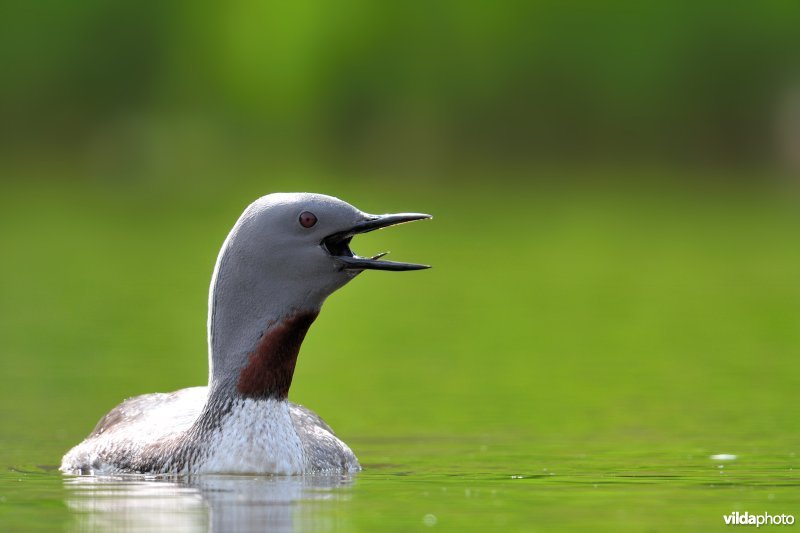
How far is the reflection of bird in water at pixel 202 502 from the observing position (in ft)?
27.6

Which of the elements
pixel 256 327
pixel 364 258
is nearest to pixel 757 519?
pixel 364 258

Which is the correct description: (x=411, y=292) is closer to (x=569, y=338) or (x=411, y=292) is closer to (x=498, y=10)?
(x=569, y=338)

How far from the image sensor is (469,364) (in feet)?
53.0

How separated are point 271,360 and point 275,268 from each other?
491 millimetres

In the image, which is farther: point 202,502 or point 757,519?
point 202,502

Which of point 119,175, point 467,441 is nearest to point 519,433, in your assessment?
point 467,441

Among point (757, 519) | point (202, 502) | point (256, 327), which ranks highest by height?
point (256, 327)

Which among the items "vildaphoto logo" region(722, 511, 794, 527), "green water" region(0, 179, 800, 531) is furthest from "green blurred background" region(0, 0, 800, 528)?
"vildaphoto logo" region(722, 511, 794, 527)

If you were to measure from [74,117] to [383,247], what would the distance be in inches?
907

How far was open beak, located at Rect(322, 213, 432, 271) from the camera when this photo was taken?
9.90m

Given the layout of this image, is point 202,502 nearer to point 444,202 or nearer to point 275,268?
point 275,268

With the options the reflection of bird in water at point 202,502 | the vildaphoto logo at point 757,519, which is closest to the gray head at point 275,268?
the reflection of bird in water at point 202,502

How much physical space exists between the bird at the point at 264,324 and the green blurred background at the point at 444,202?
1876mm

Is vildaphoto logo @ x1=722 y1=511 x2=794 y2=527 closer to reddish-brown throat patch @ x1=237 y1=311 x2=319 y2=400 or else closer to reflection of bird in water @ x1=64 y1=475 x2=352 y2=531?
reflection of bird in water @ x1=64 y1=475 x2=352 y2=531
